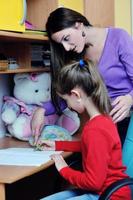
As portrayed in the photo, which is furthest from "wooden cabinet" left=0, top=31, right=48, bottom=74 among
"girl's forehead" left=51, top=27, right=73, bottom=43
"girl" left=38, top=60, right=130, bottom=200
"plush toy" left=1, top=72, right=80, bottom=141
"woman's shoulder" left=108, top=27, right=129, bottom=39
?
"girl" left=38, top=60, right=130, bottom=200

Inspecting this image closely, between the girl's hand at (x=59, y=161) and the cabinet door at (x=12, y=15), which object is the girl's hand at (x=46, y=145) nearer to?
the girl's hand at (x=59, y=161)

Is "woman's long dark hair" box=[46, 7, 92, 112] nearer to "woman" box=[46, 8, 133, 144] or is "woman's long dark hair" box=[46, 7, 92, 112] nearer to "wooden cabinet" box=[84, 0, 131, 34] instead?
"woman" box=[46, 8, 133, 144]

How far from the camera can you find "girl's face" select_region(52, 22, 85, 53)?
5.80 feet

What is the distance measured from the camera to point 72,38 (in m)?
1.77

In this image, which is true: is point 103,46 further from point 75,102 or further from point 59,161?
point 59,161

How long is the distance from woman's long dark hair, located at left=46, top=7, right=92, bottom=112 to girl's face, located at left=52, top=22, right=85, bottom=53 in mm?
20

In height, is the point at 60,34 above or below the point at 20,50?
above

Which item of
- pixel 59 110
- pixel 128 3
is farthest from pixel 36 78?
pixel 128 3

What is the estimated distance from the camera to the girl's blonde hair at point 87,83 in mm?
1540

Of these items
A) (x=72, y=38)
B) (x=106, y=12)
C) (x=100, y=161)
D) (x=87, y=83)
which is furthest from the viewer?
(x=106, y=12)

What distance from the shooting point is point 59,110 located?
2.12 metres

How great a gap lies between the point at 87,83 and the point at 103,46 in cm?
37

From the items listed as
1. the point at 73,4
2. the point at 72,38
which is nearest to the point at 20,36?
the point at 72,38

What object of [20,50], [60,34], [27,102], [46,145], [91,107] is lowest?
[46,145]
